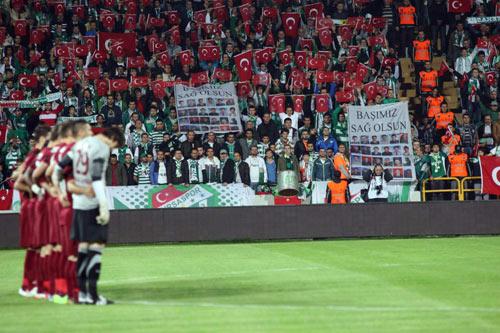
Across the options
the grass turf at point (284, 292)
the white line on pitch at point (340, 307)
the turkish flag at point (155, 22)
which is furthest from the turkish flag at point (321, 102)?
the white line on pitch at point (340, 307)

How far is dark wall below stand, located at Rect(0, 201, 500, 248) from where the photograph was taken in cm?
2602

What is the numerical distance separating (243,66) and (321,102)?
2840 mm

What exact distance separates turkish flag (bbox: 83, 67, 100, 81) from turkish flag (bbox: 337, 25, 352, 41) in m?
8.03

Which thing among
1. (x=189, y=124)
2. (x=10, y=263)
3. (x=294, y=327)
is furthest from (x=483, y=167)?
(x=294, y=327)

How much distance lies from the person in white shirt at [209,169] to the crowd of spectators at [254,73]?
0.09 ft

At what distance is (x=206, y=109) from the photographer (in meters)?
30.5

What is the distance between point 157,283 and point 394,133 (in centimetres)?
1444

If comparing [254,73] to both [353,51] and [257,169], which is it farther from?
[257,169]

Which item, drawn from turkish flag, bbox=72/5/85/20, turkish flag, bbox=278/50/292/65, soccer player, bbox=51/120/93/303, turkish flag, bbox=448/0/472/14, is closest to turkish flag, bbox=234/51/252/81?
turkish flag, bbox=278/50/292/65

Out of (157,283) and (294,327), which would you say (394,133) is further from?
(294,327)

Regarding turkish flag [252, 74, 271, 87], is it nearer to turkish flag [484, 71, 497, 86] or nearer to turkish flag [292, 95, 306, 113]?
turkish flag [292, 95, 306, 113]

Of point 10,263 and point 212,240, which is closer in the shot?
point 10,263

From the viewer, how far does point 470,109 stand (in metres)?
32.0

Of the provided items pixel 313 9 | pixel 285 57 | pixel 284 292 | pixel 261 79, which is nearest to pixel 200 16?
pixel 285 57
